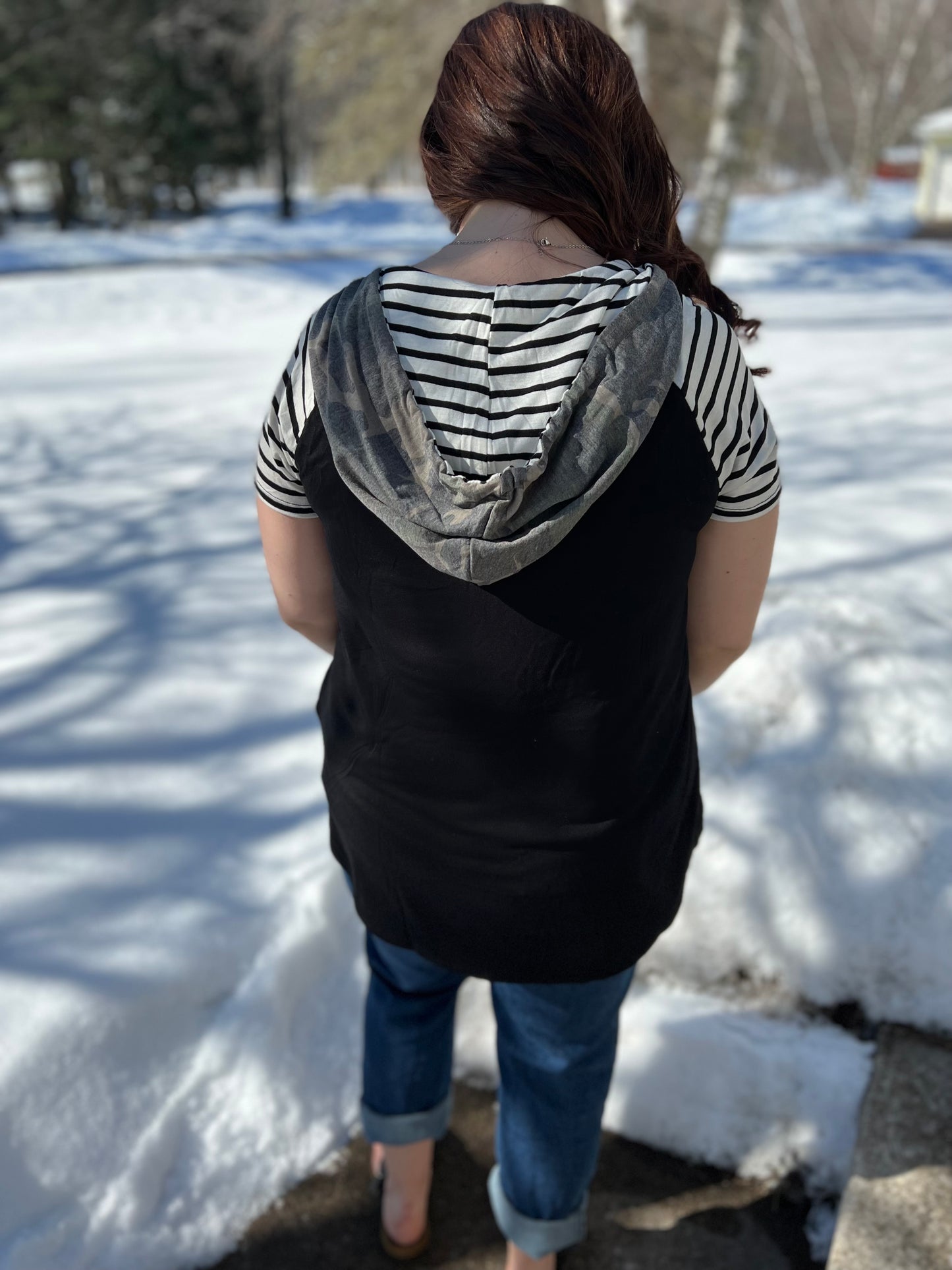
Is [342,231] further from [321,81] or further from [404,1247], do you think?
[404,1247]

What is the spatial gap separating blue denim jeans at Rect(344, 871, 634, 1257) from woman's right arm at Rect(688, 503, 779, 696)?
0.47m

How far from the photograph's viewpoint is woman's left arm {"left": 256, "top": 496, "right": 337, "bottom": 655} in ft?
4.35

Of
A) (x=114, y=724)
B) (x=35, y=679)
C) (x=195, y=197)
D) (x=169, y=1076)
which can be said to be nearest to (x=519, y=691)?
(x=169, y=1076)

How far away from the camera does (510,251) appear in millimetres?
1106

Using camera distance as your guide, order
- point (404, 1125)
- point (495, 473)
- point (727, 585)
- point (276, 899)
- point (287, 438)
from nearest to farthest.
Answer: point (495, 473) < point (287, 438) < point (727, 585) < point (404, 1125) < point (276, 899)

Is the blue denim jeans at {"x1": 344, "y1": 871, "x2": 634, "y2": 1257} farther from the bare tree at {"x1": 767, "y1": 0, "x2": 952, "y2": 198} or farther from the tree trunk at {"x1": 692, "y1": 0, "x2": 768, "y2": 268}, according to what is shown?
the bare tree at {"x1": 767, "y1": 0, "x2": 952, "y2": 198}

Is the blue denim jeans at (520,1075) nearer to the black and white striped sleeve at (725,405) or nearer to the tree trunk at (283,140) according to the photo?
the black and white striped sleeve at (725,405)

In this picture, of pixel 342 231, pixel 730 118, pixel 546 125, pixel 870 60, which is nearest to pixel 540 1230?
pixel 546 125

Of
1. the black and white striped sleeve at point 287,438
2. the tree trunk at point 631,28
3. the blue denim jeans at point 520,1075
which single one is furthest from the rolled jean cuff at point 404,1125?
the tree trunk at point 631,28

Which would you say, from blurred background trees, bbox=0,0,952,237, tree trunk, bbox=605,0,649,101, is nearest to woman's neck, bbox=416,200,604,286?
blurred background trees, bbox=0,0,952,237

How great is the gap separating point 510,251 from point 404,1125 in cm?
135

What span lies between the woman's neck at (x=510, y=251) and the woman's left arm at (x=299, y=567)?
372mm

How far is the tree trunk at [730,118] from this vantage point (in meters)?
9.46

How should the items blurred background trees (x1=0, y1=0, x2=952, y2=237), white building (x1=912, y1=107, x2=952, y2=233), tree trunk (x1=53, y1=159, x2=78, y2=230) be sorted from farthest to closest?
1. tree trunk (x1=53, y1=159, x2=78, y2=230)
2. white building (x1=912, y1=107, x2=952, y2=233)
3. blurred background trees (x1=0, y1=0, x2=952, y2=237)
